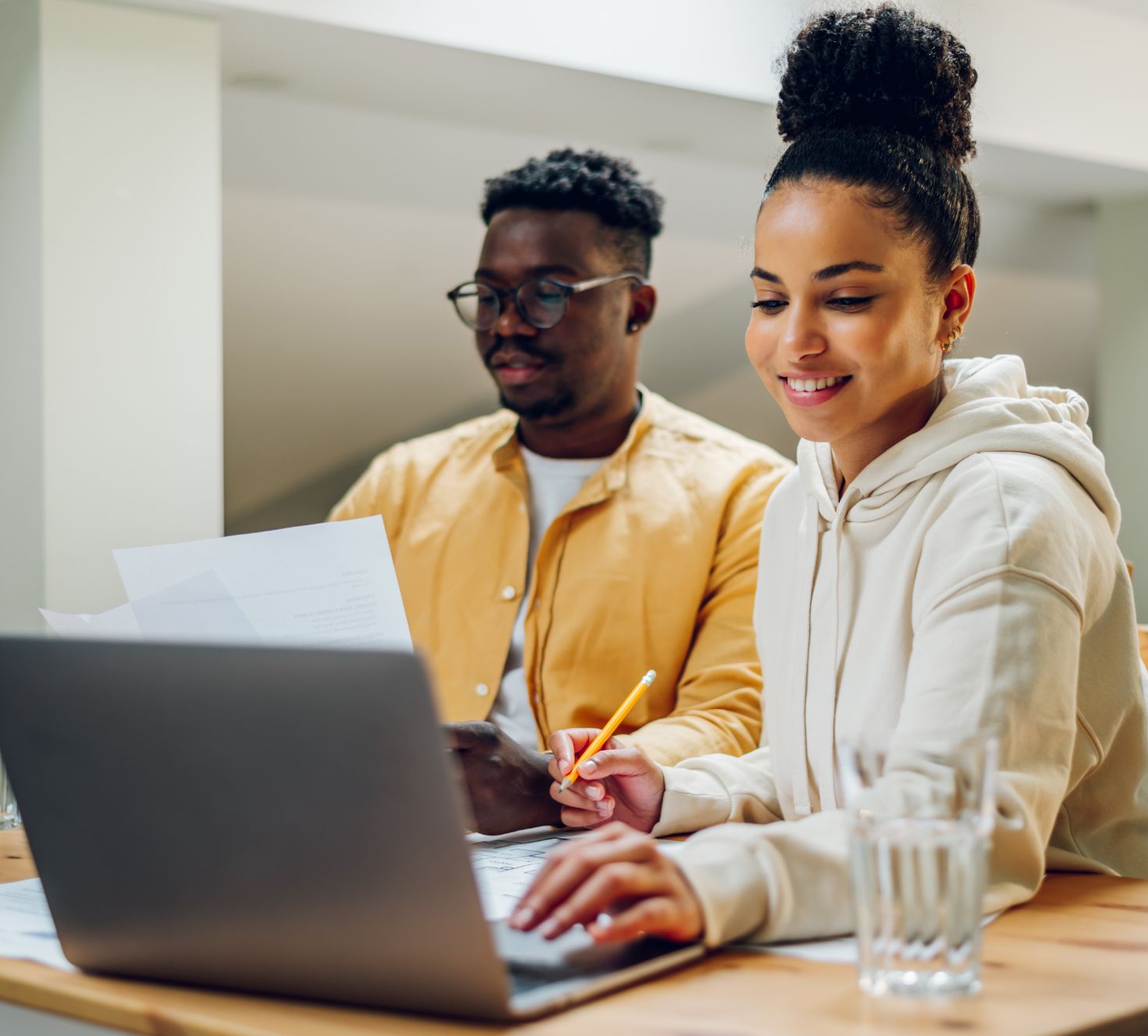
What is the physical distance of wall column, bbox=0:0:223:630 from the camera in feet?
7.80

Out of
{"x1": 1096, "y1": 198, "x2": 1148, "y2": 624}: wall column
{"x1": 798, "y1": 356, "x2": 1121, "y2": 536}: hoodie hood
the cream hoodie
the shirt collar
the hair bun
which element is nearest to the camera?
the cream hoodie

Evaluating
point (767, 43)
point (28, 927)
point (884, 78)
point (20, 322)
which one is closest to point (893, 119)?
point (884, 78)

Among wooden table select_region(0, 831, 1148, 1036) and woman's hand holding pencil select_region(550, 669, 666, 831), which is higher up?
woman's hand holding pencil select_region(550, 669, 666, 831)

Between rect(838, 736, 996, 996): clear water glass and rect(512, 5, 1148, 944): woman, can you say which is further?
rect(512, 5, 1148, 944): woman

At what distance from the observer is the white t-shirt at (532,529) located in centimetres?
212

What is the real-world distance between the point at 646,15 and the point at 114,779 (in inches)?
98.2

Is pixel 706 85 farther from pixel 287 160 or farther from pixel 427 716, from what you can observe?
pixel 427 716

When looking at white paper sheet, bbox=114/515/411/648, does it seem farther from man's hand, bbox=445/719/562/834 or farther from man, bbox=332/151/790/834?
man, bbox=332/151/790/834

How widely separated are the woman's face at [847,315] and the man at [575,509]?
2.43 feet

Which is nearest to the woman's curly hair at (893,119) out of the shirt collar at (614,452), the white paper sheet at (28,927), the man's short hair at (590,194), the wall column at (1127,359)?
the white paper sheet at (28,927)

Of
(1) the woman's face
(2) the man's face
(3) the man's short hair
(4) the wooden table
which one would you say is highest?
(3) the man's short hair

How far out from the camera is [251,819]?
2.47ft

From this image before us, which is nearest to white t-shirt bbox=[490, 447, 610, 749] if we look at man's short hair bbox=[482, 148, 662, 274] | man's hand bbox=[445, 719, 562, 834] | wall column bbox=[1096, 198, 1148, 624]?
man's short hair bbox=[482, 148, 662, 274]

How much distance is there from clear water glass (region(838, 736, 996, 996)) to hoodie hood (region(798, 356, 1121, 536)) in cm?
40
